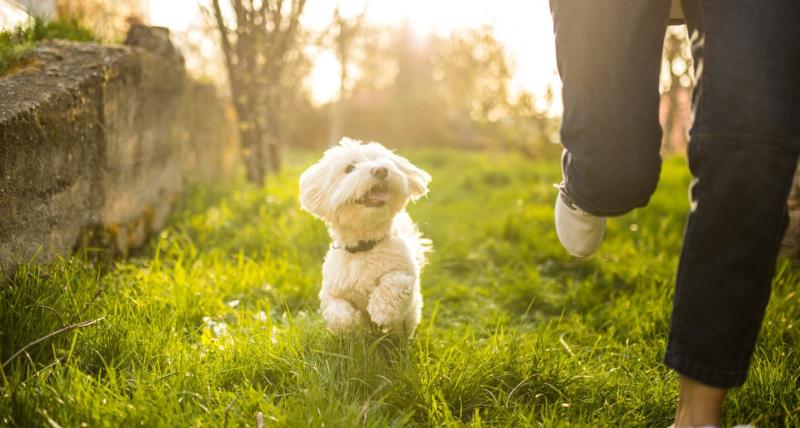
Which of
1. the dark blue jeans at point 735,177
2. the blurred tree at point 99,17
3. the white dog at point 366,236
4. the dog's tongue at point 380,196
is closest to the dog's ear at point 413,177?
the white dog at point 366,236

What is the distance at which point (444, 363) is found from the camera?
6.90 ft

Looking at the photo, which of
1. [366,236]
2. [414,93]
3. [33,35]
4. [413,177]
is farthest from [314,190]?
[414,93]

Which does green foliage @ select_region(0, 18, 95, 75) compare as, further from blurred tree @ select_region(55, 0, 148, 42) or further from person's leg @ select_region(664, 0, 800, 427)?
person's leg @ select_region(664, 0, 800, 427)

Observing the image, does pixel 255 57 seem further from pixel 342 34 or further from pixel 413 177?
pixel 342 34

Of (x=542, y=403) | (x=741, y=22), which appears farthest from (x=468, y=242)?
(x=741, y=22)

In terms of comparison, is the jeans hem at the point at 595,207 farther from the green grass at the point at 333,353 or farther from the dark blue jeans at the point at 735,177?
the green grass at the point at 333,353

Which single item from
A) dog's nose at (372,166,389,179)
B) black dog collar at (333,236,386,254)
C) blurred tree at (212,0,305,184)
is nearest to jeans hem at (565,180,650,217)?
dog's nose at (372,166,389,179)

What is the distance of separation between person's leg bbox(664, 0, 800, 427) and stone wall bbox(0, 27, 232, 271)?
2393 millimetres

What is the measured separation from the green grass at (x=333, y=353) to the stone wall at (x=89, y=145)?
0.21 m

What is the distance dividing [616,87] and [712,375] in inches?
32.0

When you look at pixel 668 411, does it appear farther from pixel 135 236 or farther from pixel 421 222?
pixel 421 222

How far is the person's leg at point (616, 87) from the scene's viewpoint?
5.49 ft

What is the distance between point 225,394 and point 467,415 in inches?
31.0

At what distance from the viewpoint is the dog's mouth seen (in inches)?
96.5
